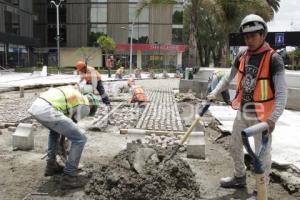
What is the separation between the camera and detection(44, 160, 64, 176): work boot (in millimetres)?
6297

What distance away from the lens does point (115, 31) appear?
236ft

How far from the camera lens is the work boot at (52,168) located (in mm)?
6297

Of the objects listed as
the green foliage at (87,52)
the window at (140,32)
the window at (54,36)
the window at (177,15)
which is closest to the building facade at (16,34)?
the green foliage at (87,52)

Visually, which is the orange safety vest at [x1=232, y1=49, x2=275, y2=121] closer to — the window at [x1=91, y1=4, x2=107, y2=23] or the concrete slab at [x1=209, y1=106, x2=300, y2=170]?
the concrete slab at [x1=209, y1=106, x2=300, y2=170]

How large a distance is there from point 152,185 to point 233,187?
1.17 m

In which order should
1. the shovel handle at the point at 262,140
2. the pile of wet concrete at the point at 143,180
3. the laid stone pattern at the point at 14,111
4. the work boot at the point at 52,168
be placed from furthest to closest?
the laid stone pattern at the point at 14,111 → the work boot at the point at 52,168 → the pile of wet concrete at the point at 143,180 → the shovel handle at the point at 262,140

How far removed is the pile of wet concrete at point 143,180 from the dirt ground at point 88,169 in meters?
0.22

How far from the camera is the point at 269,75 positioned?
16.9 feet

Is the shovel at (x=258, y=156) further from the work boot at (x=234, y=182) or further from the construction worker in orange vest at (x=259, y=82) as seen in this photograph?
the work boot at (x=234, y=182)

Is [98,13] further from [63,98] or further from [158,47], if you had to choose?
[63,98]

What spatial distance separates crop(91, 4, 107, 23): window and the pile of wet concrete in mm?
68348

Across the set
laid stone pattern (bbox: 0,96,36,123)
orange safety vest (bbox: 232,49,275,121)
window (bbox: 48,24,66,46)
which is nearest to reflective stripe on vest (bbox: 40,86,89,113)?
orange safety vest (bbox: 232,49,275,121)

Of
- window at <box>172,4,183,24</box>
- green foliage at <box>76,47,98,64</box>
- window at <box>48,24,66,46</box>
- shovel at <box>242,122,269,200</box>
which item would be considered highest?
window at <box>172,4,183,24</box>

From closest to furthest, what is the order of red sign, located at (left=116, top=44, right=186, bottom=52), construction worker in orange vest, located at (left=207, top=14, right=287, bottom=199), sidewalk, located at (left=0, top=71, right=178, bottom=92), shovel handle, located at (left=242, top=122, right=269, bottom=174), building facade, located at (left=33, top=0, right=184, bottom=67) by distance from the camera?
shovel handle, located at (left=242, top=122, right=269, bottom=174) < construction worker in orange vest, located at (left=207, top=14, right=287, bottom=199) < sidewalk, located at (left=0, top=71, right=178, bottom=92) < red sign, located at (left=116, top=44, right=186, bottom=52) < building facade, located at (left=33, top=0, right=184, bottom=67)
